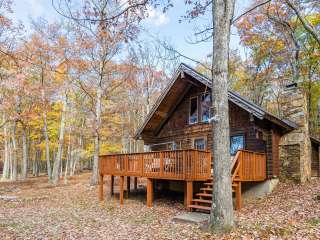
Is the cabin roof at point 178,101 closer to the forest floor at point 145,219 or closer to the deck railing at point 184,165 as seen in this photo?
the deck railing at point 184,165

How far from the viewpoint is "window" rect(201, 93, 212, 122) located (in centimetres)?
1431

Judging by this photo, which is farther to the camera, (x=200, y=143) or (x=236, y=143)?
(x=200, y=143)

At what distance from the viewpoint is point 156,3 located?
28.4 ft

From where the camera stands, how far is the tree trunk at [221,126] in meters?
6.63

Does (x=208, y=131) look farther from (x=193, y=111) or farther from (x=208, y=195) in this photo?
(x=208, y=195)

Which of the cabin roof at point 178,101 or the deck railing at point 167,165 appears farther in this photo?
the cabin roof at point 178,101

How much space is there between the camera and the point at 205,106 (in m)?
14.5

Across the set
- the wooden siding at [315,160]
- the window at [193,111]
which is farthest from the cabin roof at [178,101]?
the wooden siding at [315,160]

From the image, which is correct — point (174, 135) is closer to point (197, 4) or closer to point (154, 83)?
point (197, 4)

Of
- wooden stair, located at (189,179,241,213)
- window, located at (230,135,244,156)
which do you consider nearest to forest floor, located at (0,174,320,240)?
wooden stair, located at (189,179,241,213)

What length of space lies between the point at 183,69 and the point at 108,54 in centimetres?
748

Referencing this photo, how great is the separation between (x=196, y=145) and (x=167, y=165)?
439 cm

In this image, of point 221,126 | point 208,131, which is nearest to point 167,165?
point 208,131

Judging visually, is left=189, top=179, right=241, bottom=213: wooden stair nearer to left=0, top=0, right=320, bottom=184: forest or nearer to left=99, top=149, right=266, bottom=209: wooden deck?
left=99, top=149, right=266, bottom=209: wooden deck
